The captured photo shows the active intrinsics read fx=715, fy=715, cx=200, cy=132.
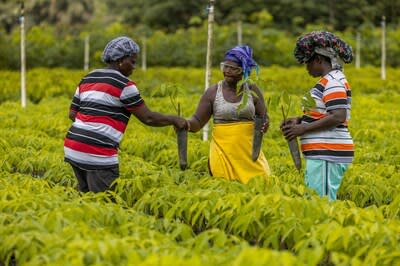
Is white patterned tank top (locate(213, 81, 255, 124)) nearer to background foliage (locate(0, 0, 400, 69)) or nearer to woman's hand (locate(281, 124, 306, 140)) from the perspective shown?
woman's hand (locate(281, 124, 306, 140))

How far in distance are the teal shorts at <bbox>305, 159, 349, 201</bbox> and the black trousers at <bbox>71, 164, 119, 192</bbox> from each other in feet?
4.53

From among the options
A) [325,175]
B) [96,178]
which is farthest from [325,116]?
[96,178]

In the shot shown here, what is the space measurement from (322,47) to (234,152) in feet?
3.27

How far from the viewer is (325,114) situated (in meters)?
4.83

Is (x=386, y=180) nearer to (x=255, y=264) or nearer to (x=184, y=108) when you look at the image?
(x=255, y=264)

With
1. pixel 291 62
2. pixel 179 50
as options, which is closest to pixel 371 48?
pixel 291 62

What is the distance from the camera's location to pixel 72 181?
5719 mm

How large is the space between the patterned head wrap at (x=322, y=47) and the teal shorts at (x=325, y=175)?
0.67 m

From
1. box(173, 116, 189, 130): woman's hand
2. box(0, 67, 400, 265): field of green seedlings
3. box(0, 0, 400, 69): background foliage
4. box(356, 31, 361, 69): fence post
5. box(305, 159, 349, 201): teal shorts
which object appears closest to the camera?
box(0, 67, 400, 265): field of green seedlings

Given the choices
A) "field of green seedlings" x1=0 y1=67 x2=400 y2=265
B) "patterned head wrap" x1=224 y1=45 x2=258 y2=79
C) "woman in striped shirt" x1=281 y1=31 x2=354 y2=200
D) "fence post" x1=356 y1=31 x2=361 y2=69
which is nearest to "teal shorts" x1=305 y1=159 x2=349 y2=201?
"woman in striped shirt" x1=281 y1=31 x2=354 y2=200

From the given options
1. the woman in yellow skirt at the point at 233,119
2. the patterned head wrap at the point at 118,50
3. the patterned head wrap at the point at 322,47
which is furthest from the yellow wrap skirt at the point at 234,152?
the patterned head wrap at the point at 118,50

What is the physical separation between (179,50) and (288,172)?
19.2 meters

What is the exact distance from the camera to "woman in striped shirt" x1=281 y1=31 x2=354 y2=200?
15.7 feet

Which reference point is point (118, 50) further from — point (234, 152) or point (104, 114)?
point (234, 152)
